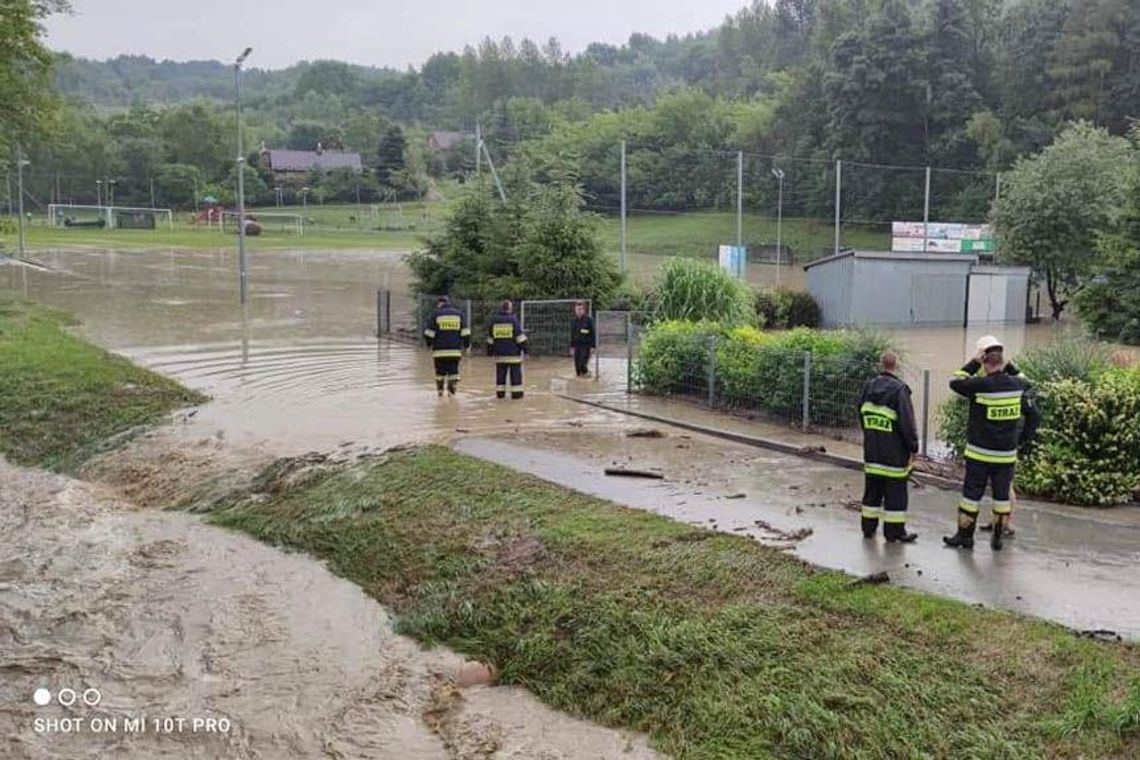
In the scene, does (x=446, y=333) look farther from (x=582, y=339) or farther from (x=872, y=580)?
(x=872, y=580)

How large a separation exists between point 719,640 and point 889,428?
2.74 m

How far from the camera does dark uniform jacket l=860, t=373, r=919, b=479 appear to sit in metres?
8.83

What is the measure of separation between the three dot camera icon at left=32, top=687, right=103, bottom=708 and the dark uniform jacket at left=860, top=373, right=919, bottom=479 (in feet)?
20.5

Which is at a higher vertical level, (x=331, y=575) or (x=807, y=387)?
(x=807, y=387)

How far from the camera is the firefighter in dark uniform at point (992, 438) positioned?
28.4 feet

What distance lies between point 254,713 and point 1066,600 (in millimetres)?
5660

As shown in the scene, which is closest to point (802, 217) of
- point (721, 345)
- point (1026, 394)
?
point (721, 345)

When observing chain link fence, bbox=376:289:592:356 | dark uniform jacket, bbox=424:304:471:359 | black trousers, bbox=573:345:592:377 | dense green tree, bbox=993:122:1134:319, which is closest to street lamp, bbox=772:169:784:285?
dense green tree, bbox=993:122:1134:319

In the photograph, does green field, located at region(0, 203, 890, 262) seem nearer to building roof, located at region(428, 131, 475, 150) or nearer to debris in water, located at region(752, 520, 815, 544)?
building roof, located at region(428, 131, 475, 150)

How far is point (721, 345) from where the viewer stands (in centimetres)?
1608

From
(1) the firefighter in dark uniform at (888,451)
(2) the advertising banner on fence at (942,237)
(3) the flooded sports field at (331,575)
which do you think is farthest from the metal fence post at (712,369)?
(2) the advertising banner on fence at (942,237)

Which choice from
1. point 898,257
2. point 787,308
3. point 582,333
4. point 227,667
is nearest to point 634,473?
point 227,667

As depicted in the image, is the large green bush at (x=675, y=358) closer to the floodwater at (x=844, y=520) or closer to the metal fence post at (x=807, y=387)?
the metal fence post at (x=807, y=387)

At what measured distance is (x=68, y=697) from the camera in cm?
745
